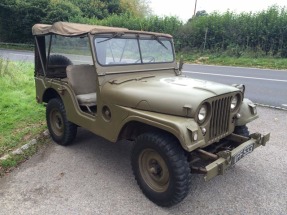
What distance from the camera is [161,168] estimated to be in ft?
10.6

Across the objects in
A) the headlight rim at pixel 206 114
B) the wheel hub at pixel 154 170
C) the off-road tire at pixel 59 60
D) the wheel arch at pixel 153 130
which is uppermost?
the off-road tire at pixel 59 60

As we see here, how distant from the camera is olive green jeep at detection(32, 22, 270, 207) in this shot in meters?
3.01

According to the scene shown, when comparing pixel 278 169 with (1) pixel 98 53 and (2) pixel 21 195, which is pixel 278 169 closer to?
(1) pixel 98 53

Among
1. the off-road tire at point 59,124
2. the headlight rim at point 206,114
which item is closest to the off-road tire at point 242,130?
the headlight rim at point 206,114

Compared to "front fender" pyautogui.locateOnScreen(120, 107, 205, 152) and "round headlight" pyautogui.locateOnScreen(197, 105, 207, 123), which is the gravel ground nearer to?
"front fender" pyautogui.locateOnScreen(120, 107, 205, 152)

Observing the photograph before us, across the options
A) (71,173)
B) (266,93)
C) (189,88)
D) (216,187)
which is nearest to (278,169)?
(216,187)

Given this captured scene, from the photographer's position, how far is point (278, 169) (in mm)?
3979

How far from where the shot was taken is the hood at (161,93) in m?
3.05

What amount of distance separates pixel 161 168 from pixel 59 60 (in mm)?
2792

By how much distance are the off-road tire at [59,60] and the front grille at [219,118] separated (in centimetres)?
269

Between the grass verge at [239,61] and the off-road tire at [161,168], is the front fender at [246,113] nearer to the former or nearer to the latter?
the off-road tire at [161,168]

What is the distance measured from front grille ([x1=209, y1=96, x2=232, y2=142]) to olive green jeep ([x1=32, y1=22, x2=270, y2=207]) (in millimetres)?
12

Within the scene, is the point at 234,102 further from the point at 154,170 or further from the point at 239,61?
the point at 239,61

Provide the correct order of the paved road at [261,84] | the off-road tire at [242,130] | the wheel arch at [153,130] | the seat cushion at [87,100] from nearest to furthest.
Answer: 1. the wheel arch at [153,130]
2. the off-road tire at [242,130]
3. the seat cushion at [87,100]
4. the paved road at [261,84]
